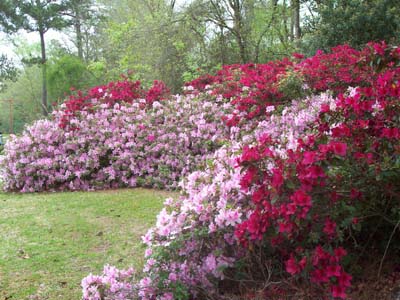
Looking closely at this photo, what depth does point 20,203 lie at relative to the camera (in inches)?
242

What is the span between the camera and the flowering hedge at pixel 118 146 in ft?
22.4

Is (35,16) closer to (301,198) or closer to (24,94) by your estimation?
(24,94)

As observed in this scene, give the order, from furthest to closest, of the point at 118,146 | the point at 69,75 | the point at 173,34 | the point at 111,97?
the point at 69,75 < the point at 173,34 < the point at 111,97 < the point at 118,146

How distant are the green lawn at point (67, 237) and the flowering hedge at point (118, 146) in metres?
0.56

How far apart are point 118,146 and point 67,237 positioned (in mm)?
2962

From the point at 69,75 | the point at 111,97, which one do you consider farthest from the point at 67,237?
the point at 69,75

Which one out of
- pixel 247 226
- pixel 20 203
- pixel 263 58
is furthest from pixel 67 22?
pixel 247 226

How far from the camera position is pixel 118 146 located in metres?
7.20

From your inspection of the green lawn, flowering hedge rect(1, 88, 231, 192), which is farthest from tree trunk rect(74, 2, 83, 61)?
the green lawn

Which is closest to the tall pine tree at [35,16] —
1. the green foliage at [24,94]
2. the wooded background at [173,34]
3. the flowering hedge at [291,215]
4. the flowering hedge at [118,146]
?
the wooded background at [173,34]

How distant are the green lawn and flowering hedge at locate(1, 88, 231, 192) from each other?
56 centimetres

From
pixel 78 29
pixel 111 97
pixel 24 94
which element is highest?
pixel 78 29

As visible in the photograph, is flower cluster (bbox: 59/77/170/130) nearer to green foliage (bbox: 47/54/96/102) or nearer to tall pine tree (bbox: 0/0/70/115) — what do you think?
green foliage (bbox: 47/54/96/102)

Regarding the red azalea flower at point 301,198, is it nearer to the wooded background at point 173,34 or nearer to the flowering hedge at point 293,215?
the flowering hedge at point 293,215
